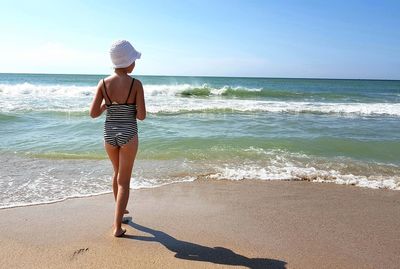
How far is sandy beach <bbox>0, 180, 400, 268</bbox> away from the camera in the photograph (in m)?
3.14

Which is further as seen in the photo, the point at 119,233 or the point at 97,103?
the point at 119,233

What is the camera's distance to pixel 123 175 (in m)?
3.60

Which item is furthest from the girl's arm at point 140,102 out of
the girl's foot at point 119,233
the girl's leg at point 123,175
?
the girl's foot at point 119,233

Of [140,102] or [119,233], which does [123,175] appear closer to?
[119,233]

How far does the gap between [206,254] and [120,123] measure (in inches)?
55.1

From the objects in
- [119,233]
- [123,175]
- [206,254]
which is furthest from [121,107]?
[206,254]

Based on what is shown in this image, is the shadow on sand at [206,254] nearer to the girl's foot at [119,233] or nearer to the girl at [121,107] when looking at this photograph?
the girl's foot at [119,233]

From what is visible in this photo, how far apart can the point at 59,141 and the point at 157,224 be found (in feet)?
17.7

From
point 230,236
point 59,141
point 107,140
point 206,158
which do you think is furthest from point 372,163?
point 59,141

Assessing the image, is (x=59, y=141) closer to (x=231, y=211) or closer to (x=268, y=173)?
(x=268, y=173)

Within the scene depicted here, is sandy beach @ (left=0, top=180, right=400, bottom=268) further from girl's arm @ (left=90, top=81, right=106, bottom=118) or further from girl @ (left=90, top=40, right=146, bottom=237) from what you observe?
girl's arm @ (left=90, top=81, right=106, bottom=118)

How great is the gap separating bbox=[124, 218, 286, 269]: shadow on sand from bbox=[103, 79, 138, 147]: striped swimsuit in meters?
0.95

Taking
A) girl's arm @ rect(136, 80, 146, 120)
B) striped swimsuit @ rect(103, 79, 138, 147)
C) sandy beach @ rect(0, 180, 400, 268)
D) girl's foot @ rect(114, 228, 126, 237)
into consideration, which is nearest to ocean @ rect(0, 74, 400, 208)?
sandy beach @ rect(0, 180, 400, 268)

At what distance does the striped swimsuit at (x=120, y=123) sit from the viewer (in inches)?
135
